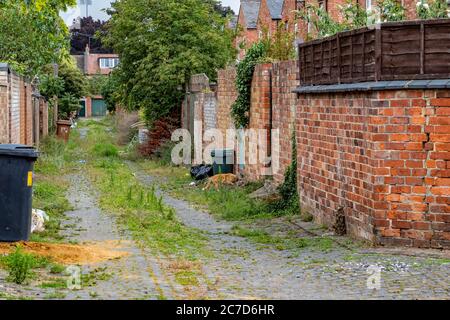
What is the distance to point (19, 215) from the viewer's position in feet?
39.9

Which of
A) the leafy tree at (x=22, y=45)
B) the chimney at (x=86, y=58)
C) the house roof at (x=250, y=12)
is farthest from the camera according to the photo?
the chimney at (x=86, y=58)

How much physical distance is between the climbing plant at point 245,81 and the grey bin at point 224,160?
4.54 feet

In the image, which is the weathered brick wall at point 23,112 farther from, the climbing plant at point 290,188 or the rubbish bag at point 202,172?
the climbing plant at point 290,188

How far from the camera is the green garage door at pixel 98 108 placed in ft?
293

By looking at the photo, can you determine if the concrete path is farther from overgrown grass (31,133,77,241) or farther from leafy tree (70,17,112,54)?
leafy tree (70,17,112,54)

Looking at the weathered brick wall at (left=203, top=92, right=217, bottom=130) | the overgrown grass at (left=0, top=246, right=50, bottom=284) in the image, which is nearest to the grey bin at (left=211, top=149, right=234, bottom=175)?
the weathered brick wall at (left=203, top=92, right=217, bottom=130)

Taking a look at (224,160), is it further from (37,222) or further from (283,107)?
(37,222)

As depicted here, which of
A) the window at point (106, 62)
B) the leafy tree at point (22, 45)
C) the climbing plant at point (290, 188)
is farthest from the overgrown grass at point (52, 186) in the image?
the window at point (106, 62)

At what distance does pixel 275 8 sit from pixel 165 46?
1146 inches

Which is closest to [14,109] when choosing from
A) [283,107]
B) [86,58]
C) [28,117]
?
[28,117]

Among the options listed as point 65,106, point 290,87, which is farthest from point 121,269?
point 65,106

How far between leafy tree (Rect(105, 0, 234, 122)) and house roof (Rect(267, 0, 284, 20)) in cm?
2549

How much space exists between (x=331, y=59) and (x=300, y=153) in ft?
9.13
